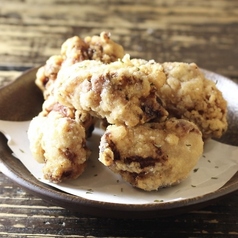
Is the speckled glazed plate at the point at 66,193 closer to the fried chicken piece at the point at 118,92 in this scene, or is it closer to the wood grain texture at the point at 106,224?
the wood grain texture at the point at 106,224

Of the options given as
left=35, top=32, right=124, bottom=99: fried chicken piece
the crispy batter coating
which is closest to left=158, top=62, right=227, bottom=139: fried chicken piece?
the crispy batter coating

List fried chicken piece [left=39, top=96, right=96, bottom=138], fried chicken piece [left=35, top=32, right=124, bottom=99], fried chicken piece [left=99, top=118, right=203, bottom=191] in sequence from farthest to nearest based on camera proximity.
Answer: fried chicken piece [left=35, top=32, right=124, bottom=99]
fried chicken piece [left=39, top=96, right=96, bottom=138]
fried chicken piece [left=99, top=118, right=203, bottom=191]

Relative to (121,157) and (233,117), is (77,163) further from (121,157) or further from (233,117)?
(233,117)

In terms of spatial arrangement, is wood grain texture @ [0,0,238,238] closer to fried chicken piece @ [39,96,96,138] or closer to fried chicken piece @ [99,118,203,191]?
fried chicken piece @ [99,118,203,191]

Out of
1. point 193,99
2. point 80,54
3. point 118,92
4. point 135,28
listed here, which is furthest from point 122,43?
point 118,92

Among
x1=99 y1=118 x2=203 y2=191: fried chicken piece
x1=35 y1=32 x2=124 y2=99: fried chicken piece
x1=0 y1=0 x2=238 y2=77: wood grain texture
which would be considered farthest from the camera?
x1=0 y1=0 x2=238 y2=77: wood grain texture

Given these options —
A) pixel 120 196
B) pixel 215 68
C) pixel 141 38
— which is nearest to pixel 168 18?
pixel 141 38

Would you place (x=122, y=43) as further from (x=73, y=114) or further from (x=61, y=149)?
(x=61, y=149)
